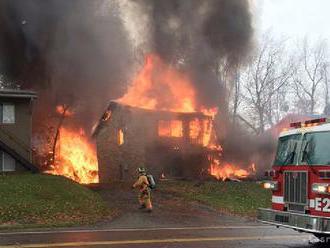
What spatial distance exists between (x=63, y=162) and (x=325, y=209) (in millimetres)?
25955

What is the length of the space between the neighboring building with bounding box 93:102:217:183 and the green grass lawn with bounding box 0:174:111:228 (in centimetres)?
892

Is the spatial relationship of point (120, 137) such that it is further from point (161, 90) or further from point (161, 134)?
point (161, 90)

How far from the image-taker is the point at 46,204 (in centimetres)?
1725

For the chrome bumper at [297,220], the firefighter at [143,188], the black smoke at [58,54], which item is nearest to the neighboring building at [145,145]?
the black smoke at [58,54]

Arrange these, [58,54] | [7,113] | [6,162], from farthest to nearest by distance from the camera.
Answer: [58,54], [7,113], [6,162]

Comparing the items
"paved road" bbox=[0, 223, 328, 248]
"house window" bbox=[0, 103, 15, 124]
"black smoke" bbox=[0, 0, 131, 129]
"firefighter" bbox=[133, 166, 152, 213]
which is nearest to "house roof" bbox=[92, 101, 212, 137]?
"black smoke" bbox=[0, 0, 131, 129]

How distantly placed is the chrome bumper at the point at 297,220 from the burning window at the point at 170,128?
21.7 metres

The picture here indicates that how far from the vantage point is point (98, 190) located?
78.1 ft

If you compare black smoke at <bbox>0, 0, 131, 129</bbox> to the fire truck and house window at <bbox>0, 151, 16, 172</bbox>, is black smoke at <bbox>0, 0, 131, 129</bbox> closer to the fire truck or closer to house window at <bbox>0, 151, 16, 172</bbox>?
house window at <bbox>0, 151, 16, 172</bbox>

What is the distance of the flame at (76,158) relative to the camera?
32531 mm

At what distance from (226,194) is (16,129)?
41.0ft

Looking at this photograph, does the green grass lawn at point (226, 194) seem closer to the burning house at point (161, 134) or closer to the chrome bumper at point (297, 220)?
the burning house at point (161, 134)

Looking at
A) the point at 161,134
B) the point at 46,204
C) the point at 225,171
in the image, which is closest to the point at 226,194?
the point at 46,204

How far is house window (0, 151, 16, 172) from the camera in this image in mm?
28312
